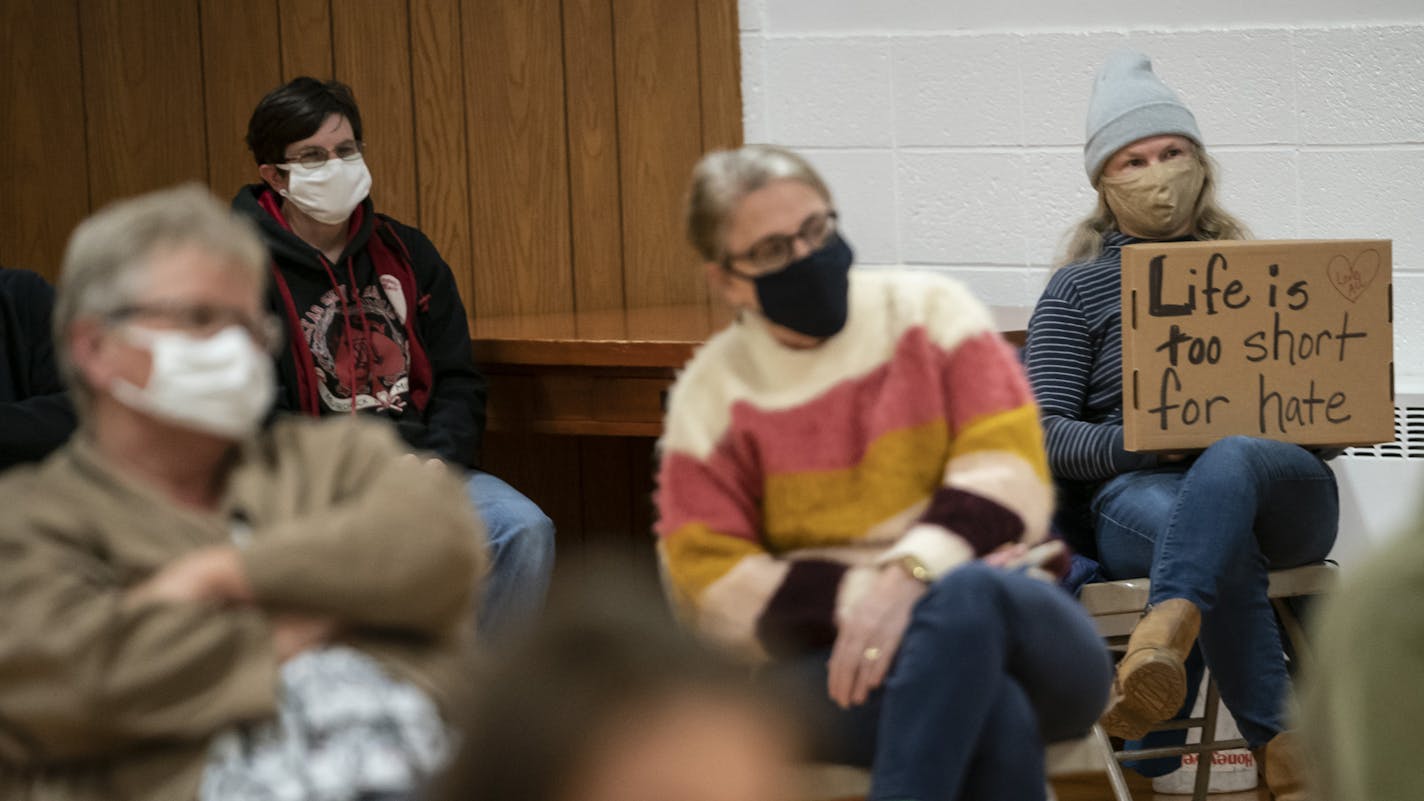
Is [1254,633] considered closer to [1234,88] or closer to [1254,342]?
[1254,342]

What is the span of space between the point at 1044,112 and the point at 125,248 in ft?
8.79

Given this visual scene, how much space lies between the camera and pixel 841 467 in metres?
1.80

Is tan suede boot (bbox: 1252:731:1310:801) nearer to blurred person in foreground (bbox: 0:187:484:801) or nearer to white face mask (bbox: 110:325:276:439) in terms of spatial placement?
blurred person in foreground (bbox: 0:187:484:801)

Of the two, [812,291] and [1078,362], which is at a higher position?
[812,291]

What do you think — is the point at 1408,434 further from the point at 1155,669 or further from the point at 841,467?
the point at 841,467

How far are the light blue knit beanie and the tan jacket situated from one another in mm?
1887

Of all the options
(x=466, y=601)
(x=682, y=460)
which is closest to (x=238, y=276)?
(x=466, y=601)

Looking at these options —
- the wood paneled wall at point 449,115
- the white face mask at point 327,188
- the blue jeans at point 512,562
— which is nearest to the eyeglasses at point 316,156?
the white face mask at point 327,188

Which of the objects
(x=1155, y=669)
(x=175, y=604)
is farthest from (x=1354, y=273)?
(x=175, y=604)

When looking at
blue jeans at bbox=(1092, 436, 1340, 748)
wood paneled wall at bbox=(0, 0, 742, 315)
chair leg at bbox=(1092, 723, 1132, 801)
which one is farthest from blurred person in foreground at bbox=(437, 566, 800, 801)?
wood paneled wall at bbox=(0, 0, 742, 315)

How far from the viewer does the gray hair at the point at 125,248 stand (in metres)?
1.34

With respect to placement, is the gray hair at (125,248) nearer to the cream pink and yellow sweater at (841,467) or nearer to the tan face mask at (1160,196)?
the cream pink and yellow sweater at (841,467)

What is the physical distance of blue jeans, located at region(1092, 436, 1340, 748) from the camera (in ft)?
8.43

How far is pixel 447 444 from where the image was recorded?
9.19 feet
